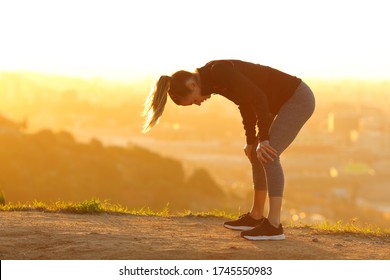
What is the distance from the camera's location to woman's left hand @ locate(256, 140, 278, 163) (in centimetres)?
616

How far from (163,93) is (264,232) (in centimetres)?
163

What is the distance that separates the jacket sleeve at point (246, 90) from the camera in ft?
19.9

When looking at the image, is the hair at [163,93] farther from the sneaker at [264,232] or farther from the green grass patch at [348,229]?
the green grass patch at [348,229]

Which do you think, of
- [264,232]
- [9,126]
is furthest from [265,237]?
[9,126]

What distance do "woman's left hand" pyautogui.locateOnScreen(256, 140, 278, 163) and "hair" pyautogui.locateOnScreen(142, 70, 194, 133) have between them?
820mm

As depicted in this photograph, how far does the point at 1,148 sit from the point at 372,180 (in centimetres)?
7450

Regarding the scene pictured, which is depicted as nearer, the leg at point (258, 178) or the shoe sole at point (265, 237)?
the shoe sole at point (265, 237)

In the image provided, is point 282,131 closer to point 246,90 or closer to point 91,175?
point 246,90

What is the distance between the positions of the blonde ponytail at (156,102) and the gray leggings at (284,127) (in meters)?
1.05

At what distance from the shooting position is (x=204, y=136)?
128 meters

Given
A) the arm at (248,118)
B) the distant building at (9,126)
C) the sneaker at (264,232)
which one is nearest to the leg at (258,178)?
the arm at (248,118)

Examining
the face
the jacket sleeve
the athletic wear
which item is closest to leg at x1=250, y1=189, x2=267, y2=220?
the athletic wear

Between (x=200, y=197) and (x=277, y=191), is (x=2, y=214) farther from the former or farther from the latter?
(x=200, y=197)

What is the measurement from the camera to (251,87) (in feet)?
20.0
